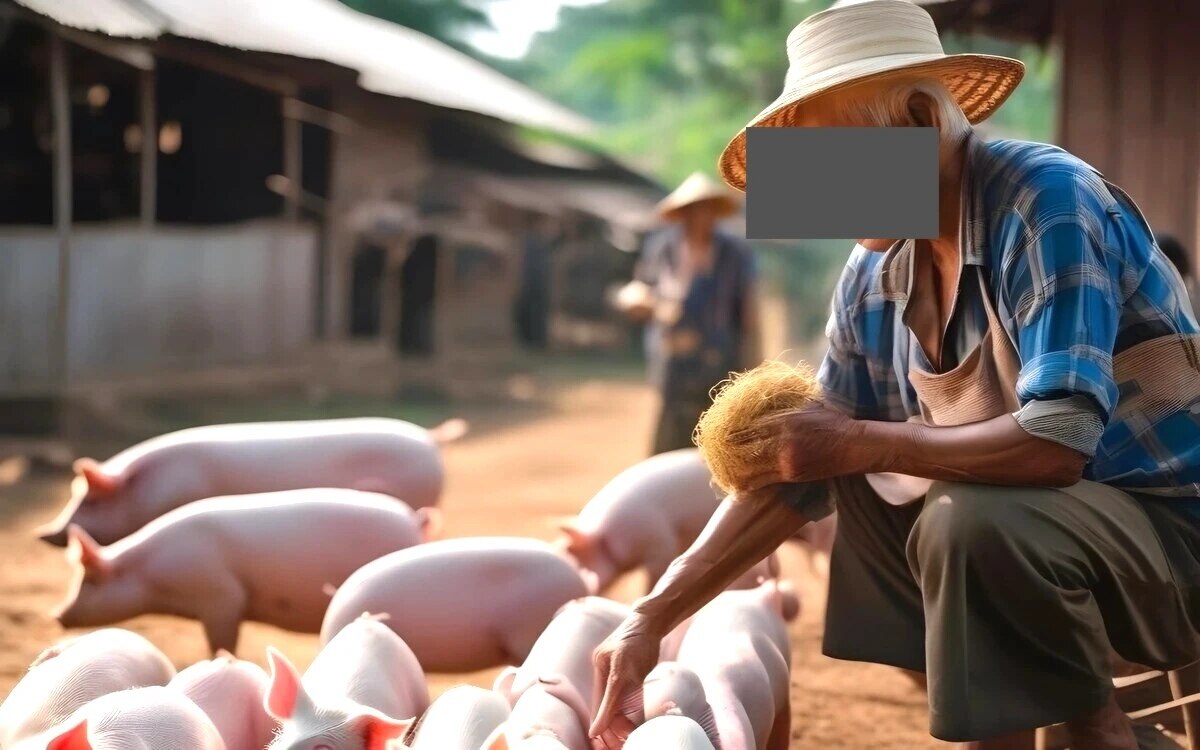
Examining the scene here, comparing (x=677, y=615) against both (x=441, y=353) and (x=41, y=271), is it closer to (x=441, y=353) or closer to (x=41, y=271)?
(x=41, y=271)

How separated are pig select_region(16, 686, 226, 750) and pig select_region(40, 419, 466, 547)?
184 cm

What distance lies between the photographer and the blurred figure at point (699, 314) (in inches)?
226

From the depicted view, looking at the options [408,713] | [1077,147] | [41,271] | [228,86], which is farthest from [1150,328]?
[228,86]

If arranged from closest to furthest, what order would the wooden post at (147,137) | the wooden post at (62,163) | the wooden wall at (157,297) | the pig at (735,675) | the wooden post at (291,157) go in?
the pig at (735,675) < the wooden post at (62,163) < the wooden wall at (157,297) < the wooden post at (147,137) < the wooden post at (291,157)

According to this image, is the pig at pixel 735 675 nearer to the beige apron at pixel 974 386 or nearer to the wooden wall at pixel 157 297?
the beige apron at pixel 974 386

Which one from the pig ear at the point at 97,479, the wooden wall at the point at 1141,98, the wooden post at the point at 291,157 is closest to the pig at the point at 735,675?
the pig ear at the point at 97,479

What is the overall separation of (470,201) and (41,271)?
607 cm

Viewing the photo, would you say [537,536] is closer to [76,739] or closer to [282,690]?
[282,690]

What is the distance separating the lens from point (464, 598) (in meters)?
3.19

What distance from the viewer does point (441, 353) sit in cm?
1409

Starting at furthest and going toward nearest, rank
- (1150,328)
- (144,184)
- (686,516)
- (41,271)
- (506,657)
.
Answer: (144,184) < (41,271) < (686,516) < (506,657) < (1150,328)

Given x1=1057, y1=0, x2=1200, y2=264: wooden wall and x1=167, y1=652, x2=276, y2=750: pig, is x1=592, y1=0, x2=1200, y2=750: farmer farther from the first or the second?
x1=1057, y1=0, x2=1200, y2=264: wooden wall

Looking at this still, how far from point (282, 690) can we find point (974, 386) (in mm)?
1325

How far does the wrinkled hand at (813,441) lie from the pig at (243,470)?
229 cm
